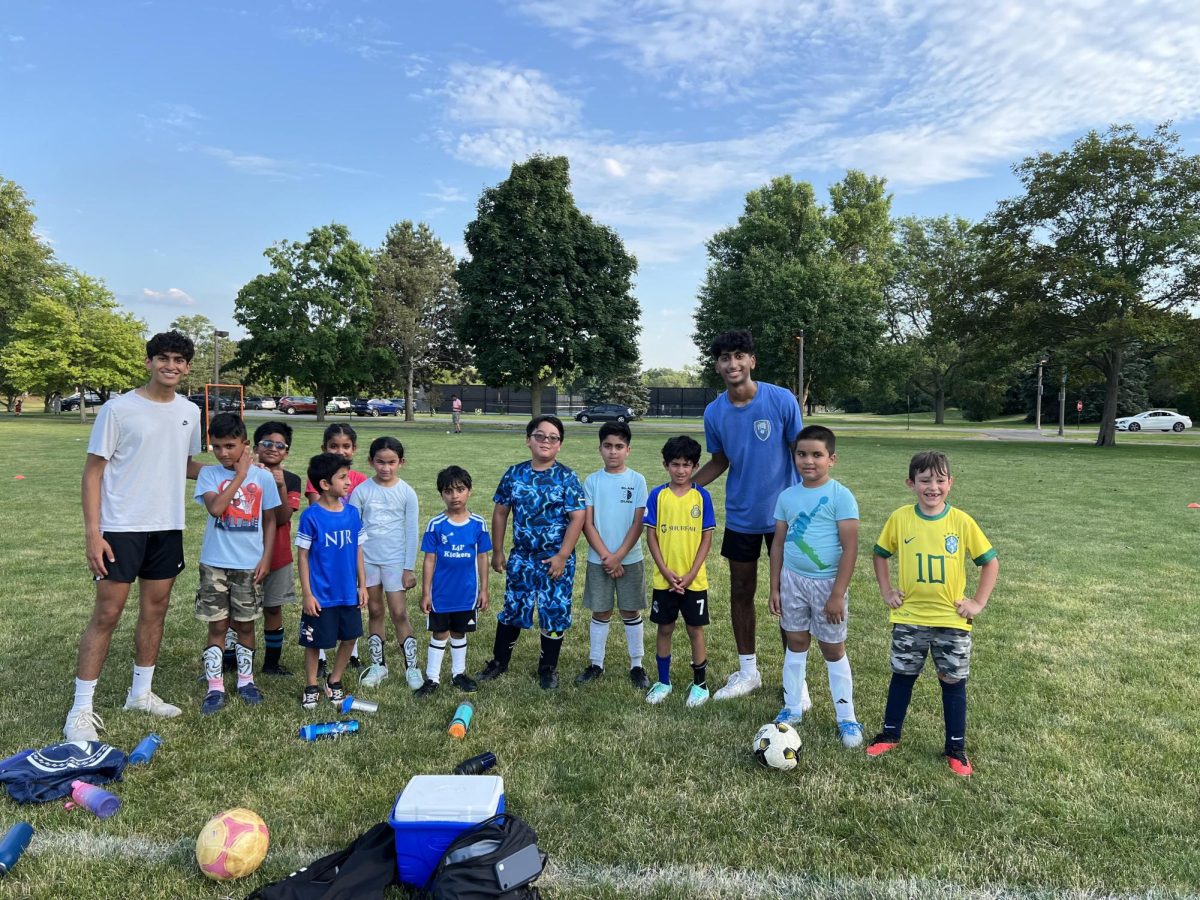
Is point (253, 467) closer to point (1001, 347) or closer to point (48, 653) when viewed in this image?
point (48, 653)

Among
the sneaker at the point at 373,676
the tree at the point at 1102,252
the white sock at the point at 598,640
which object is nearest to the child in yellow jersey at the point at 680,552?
the white sock at the point at 598,640

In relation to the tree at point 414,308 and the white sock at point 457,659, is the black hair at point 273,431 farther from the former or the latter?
the tree at point 414,308

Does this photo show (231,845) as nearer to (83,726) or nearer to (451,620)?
(83,726)

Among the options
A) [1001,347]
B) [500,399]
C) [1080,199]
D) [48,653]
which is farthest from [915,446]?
[500,399]

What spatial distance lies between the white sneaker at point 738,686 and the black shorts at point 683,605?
1.37 ft

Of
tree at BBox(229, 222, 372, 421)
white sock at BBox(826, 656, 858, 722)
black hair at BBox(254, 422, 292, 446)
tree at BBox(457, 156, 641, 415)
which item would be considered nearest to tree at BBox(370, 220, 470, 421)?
tree at BBox(229, 222, 372, 421)

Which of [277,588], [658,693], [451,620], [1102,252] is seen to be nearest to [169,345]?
[277,588]

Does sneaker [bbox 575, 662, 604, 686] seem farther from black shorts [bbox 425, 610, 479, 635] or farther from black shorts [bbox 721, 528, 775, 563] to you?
black shorts [bbox 721, 528, 775, 563]

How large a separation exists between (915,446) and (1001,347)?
6144mm

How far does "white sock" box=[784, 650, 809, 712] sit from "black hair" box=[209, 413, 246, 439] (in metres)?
3.37

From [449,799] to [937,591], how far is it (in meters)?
2.42

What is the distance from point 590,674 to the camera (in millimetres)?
4539

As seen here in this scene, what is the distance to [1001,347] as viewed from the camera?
28.7 metres

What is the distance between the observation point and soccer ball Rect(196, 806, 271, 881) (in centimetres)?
253
